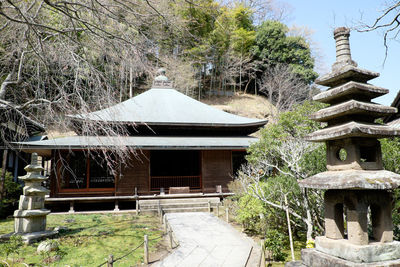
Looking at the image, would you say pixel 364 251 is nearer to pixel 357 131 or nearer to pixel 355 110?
pixel 357 131

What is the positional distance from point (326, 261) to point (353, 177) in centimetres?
131

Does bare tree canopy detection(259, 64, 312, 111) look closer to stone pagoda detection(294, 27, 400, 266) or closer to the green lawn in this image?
the green lawn

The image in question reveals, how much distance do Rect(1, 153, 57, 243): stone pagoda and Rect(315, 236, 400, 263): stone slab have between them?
7853mm

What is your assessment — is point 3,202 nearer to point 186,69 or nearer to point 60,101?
point 60,101

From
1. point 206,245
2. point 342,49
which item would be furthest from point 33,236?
point 342,49

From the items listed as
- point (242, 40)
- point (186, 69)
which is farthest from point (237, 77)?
point (186, 69)

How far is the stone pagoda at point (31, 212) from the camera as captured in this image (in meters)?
7.82

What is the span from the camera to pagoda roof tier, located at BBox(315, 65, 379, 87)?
3916 mm

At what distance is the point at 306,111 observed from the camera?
23.2 ft

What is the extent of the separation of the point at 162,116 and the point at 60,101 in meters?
10.6

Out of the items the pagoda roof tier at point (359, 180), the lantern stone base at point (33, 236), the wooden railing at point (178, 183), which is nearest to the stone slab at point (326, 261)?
the pagoda roof tier at point (359, 180)

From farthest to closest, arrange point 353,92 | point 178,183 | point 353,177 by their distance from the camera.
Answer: point 178,183, point 353,92, point 353,177

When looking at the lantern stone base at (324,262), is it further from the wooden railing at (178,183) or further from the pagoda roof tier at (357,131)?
the wooden railing at (178,183)

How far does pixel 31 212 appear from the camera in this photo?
789 centimetres
